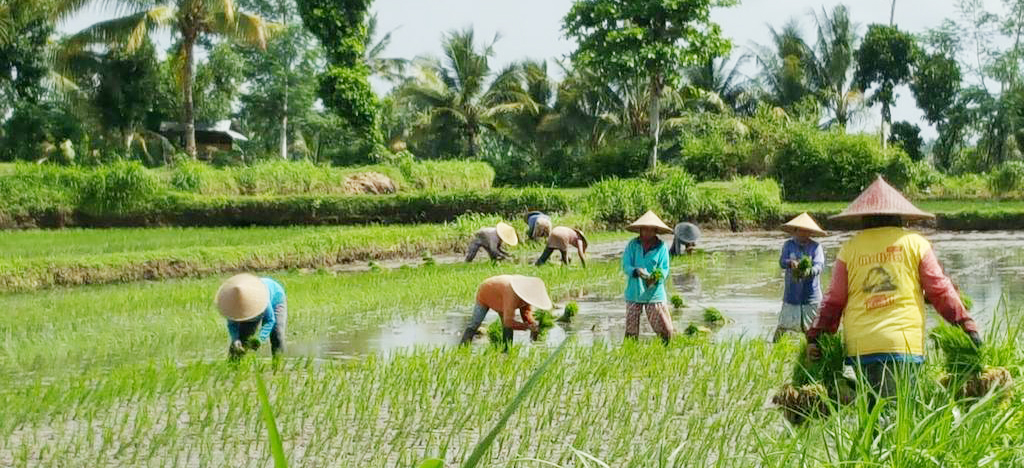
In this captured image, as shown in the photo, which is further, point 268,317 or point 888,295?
point 268,317

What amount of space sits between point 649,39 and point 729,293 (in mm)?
17347

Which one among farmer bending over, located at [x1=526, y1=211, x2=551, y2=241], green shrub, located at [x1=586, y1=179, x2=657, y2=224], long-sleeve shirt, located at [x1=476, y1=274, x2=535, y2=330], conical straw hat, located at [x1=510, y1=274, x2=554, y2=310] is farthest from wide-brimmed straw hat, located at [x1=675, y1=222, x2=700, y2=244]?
conical straw hat, located at [x1=510, y1=274, x2=554, y2=310]

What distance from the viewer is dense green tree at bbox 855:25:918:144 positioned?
36.8 m

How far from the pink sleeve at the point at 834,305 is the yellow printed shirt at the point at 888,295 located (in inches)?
2.2

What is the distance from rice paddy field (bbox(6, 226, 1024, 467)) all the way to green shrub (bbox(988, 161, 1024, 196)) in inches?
693

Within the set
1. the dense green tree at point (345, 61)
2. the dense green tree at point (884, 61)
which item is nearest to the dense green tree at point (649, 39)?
the dense green tree at point (345, 61)

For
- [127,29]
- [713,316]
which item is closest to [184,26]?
[127,29]

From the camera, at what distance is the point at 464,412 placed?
18.2 feet

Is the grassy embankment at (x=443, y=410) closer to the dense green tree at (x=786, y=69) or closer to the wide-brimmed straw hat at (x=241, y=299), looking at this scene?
the wide-brimmed straw hat at (x=241, y=299)

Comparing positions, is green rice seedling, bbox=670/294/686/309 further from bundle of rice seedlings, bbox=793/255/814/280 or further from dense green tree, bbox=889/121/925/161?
dense green tree, bbox=889/121/925/161

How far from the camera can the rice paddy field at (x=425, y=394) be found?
150 inches

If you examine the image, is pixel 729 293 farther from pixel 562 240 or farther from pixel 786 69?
pixel 786 69

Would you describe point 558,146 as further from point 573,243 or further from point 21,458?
point 21,458

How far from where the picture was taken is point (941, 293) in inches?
176
